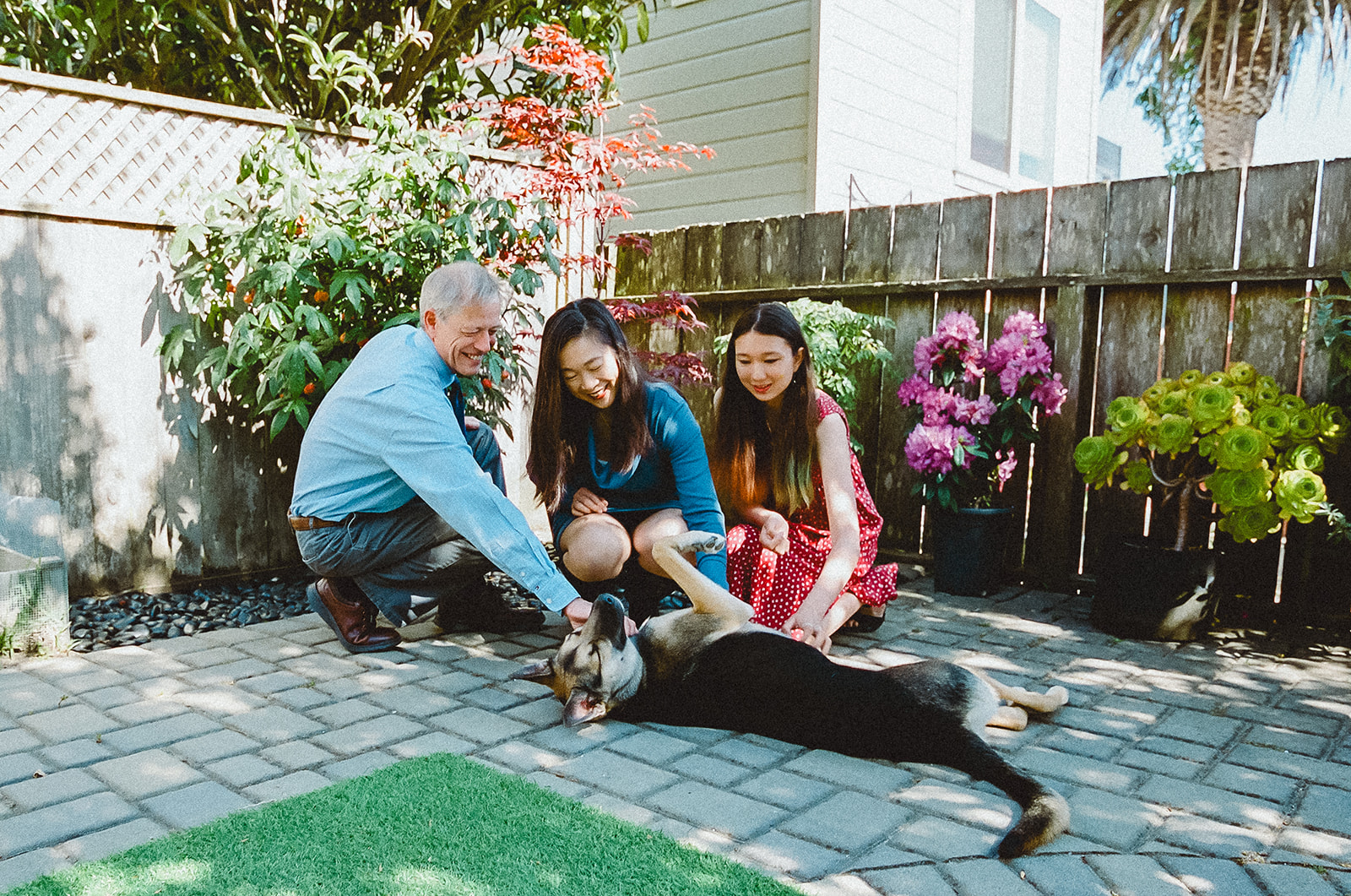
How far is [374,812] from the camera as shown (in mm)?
2273

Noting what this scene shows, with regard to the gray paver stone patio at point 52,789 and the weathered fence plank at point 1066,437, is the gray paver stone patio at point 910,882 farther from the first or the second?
the weathered fence plank at point 1066,437

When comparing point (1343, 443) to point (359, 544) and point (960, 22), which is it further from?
point (960, 22)

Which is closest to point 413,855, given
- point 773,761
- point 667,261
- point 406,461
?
point 773,761

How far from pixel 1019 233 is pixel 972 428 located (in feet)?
3.44

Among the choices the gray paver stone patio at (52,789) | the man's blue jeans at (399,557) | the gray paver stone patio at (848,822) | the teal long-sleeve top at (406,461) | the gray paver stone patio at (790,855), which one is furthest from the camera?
the man's blue jeans at (399,557)

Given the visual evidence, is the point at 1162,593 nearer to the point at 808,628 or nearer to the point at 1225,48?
the point at 808,628

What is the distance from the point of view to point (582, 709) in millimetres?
2775

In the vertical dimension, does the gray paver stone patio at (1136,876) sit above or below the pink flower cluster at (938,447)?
below

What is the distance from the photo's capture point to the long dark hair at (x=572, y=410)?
11.3ft

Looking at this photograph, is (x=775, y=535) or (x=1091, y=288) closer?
(x=775, y=535)

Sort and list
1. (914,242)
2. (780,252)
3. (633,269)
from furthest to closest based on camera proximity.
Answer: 1. (633,269)
2. (780,252)
3. (914,242)

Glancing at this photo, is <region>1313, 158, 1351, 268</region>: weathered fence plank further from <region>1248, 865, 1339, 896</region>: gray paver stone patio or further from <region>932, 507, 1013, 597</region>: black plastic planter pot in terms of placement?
<region>1248, 865, 1339, 896</region>: gray paver stone patio

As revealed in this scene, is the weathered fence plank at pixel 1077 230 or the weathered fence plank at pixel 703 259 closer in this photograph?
the weathered fence plank at pixel 1077 230

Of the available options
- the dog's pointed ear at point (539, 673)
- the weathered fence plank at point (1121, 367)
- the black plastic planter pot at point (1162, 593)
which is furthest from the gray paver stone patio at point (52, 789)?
the weathered fence plank at point (1121, 367)
